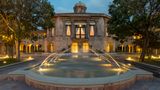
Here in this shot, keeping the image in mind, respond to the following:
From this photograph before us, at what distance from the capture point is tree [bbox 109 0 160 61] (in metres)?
30.8

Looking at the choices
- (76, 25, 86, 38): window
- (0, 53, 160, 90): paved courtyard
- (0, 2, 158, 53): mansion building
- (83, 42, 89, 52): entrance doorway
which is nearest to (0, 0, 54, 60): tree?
(0, 53, 160, 90): paved courtyard

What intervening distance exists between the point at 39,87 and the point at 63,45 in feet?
162

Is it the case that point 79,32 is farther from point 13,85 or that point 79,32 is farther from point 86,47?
point 13,85

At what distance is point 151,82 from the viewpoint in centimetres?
1559

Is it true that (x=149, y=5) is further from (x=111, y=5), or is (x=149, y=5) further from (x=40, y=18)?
(x=40, y=18)

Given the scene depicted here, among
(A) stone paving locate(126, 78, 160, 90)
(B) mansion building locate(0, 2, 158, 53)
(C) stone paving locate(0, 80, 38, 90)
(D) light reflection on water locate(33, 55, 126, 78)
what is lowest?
(A) stone paving locate(126, 78, 160, 90)

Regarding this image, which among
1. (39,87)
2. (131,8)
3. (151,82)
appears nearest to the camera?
(39,87)

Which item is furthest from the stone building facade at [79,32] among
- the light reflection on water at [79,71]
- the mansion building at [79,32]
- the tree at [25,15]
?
the light reflection on water at [79,71]

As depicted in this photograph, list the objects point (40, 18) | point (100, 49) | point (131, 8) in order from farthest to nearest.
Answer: point (100, 49), point (40, 18), point (131, 8)

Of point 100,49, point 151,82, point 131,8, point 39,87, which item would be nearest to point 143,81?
point 151,82

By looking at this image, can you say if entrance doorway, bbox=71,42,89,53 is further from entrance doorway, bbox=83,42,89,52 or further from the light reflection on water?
the light reflection on water

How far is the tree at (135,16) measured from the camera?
30781 millimetres

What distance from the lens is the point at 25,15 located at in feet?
106

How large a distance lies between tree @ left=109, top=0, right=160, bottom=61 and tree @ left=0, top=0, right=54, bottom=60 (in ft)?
31.5
